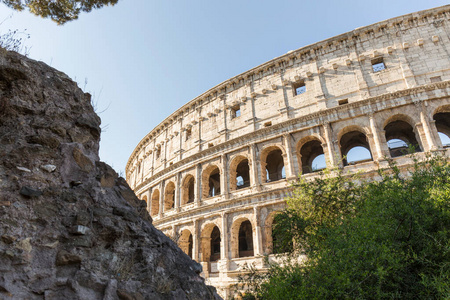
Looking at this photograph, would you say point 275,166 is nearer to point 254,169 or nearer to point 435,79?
point 254,169

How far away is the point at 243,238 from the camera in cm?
1992

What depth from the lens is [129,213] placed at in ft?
13.4

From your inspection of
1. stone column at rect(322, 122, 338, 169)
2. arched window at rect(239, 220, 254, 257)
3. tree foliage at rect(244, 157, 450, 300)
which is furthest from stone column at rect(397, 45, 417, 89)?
arched window at rect(239, 220, 254, 257)

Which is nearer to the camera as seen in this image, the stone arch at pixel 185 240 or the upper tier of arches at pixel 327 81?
the upper tier of arches at pixel 327 81

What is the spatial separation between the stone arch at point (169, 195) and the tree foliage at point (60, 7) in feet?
50.3

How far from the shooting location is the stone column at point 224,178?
680 inches

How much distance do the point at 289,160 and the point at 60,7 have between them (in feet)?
40.1

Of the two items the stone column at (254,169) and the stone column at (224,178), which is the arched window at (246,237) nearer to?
the stone column at (224,178)

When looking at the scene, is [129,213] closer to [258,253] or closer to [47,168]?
[47,168]

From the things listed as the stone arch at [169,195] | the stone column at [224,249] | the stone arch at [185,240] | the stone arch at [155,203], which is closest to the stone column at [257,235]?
the stone column at [224,249]

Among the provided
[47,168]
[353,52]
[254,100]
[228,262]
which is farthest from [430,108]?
[47,168]

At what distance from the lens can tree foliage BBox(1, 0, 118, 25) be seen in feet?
24.6

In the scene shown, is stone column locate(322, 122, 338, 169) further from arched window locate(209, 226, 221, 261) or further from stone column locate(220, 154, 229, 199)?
arched window locate(209, 226, 221, 261)

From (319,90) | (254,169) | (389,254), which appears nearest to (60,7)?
(389,254)
